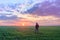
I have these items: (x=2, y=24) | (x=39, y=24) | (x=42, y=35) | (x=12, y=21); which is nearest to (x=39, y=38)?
(x=42, y=35)

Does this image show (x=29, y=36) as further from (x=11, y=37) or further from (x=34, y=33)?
(x=11, y=37)

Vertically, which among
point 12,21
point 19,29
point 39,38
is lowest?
point 39,38

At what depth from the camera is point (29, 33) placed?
3.39 m

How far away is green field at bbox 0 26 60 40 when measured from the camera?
3.35 metres

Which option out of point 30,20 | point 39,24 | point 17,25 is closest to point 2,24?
point 17,25

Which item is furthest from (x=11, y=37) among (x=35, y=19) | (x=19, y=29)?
(x=35, y=19)

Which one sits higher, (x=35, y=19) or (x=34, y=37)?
(x=35, y=19)

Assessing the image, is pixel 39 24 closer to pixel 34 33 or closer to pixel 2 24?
pixel 34 33

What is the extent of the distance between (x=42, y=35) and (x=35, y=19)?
50 cm

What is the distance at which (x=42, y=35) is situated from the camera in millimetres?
3391

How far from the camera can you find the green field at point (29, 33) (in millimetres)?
3352

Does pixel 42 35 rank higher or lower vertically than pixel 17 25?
lower

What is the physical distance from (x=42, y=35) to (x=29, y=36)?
38cm

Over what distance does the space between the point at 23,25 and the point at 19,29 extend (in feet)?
0.54
